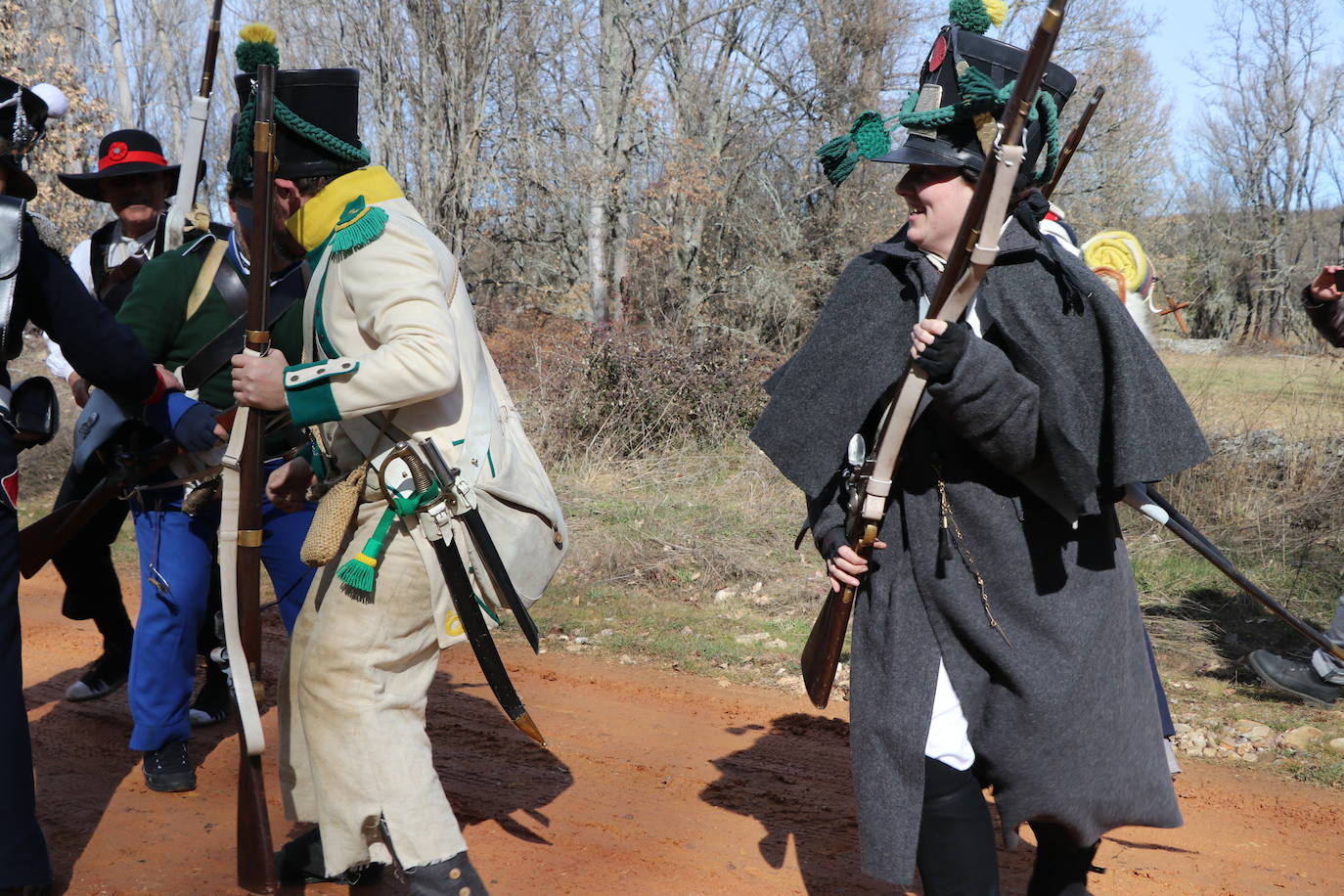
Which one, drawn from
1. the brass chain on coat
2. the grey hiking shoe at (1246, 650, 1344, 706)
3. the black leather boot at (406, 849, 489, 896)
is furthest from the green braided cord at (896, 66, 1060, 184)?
the grey hiking shoe at (1246, 650, 1344, 706)

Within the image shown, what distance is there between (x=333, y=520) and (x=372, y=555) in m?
0.14

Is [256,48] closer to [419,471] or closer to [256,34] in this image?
[256,34]

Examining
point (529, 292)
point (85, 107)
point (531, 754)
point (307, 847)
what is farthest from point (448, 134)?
point (307, 847)

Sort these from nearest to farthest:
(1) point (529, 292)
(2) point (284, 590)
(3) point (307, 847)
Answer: (3) point (307, 847), (2) point (284, 590), (1) point (529, 292)

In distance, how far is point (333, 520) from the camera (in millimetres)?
3047

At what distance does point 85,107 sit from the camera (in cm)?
1809

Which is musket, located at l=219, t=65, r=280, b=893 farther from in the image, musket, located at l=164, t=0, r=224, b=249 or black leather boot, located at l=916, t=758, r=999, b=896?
black leather boot, located at l=916, t=758, r=999, b=896

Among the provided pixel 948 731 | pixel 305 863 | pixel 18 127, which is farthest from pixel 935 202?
pixel 305 863

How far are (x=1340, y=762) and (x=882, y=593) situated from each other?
294 centimetres

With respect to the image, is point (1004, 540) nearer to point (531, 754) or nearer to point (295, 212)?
point (295, 212)

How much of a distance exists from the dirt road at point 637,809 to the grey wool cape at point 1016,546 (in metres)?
1.11

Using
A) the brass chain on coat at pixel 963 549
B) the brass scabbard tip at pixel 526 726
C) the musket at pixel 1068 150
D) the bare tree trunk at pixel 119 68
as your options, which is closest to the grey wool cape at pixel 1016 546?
the brass chain on coat at pixel 963 549

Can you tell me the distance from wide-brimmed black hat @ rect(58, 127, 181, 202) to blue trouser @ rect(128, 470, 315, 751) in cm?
169

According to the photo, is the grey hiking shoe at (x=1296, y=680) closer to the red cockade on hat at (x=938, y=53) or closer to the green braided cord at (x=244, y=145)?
the red cockade on hat at (x=938, y=53)
